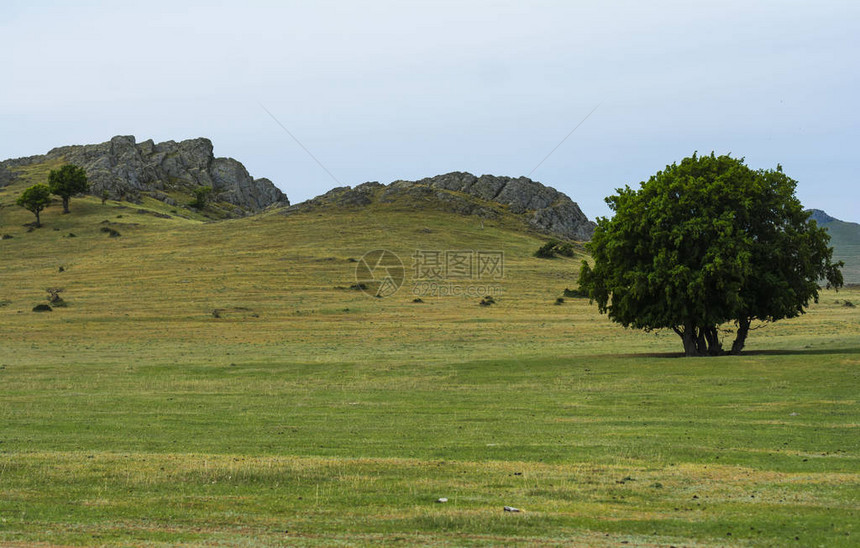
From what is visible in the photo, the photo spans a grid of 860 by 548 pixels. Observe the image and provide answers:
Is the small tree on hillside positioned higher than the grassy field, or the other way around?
the small tree on hillside

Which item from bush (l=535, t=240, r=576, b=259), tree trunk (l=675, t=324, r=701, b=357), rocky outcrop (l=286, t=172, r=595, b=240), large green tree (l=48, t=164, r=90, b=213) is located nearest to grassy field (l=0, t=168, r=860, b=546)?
tree trunk (l=675, t=324, r=701, b=357)

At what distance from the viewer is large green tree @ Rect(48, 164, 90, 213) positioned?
552ft

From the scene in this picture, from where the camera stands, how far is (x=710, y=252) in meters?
47.0

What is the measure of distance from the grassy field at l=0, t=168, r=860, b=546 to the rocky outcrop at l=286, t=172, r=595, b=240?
98.1 metres

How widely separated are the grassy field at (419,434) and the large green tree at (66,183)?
97732mm

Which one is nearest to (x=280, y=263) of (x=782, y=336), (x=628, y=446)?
(x=782, y=336)

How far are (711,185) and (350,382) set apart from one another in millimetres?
24711

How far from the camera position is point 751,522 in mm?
14227

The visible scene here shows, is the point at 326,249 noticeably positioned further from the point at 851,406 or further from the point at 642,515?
the point at 642,515

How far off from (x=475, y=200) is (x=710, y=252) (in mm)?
143688

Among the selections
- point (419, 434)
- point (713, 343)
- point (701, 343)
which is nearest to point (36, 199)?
point (701, 343)

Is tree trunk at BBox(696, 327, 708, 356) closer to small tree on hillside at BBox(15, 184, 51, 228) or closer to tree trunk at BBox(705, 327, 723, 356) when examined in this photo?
tree trunk at BBox(705, 327, 723, 356)

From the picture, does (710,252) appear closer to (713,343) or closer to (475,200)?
(713,343)

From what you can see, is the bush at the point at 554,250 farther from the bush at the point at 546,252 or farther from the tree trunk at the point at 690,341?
the tree trunk at the point at 690,341
